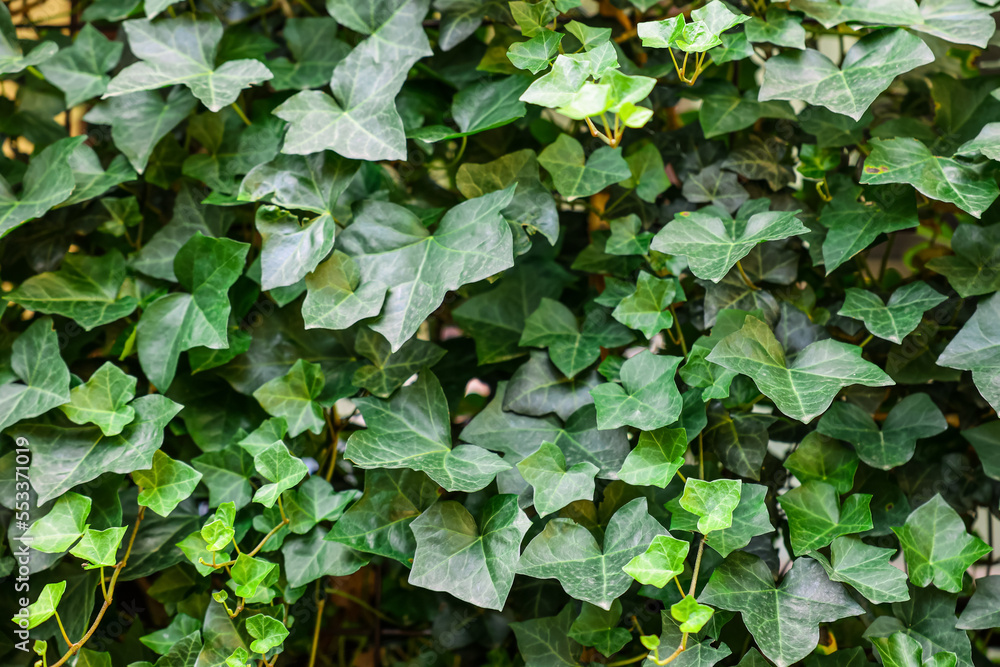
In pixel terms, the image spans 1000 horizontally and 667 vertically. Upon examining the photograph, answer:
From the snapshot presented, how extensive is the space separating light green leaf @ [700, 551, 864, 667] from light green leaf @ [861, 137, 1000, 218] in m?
0.44

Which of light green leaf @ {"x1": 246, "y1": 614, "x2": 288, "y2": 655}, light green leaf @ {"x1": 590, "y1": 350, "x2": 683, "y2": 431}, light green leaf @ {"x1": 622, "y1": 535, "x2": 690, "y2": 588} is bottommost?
light green leaf @ {"x1": 246, "y1": 614, "x2": 288, "y2": 655}

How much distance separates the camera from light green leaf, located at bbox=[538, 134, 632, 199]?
2.71ft

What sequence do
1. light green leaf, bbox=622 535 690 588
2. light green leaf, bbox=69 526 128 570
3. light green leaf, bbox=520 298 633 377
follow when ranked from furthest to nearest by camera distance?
light green leaf, bbox=520 298 633 377 → light green leaf, bbox=69 526 128 570 → light green leaf, bbox=622 535 690 588

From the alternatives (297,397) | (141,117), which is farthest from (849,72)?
(141,117)

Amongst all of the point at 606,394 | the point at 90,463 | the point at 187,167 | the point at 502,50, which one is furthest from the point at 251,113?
the point at 606,394

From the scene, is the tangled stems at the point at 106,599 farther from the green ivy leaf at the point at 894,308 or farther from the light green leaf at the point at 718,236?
the green ivy leaf at the point at 894,308

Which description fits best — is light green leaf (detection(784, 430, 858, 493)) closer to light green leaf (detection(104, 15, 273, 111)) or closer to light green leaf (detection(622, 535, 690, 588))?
light green leaf (detection(622, 535, 690, 588))

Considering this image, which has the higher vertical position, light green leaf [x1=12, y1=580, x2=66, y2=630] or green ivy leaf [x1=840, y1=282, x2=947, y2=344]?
green ivy leaf [x1=840, y1=282, x2=947, y2=344]

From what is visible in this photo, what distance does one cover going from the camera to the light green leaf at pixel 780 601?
27.1 inches

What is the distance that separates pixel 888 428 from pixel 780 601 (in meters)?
0.27

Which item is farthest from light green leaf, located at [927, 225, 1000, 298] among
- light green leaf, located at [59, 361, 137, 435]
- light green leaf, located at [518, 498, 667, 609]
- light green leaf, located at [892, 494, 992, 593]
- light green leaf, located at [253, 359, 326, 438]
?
light green leaf, located at [59, 361, 137, 435]

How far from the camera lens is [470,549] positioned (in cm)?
76

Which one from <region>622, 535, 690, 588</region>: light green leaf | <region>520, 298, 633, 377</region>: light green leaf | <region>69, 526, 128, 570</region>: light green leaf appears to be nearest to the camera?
<region>622, 535, 690, 588</region>: light green leaf

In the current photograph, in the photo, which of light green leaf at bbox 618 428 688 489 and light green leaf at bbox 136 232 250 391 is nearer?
light green leaf at bbox 618 428 688 489
